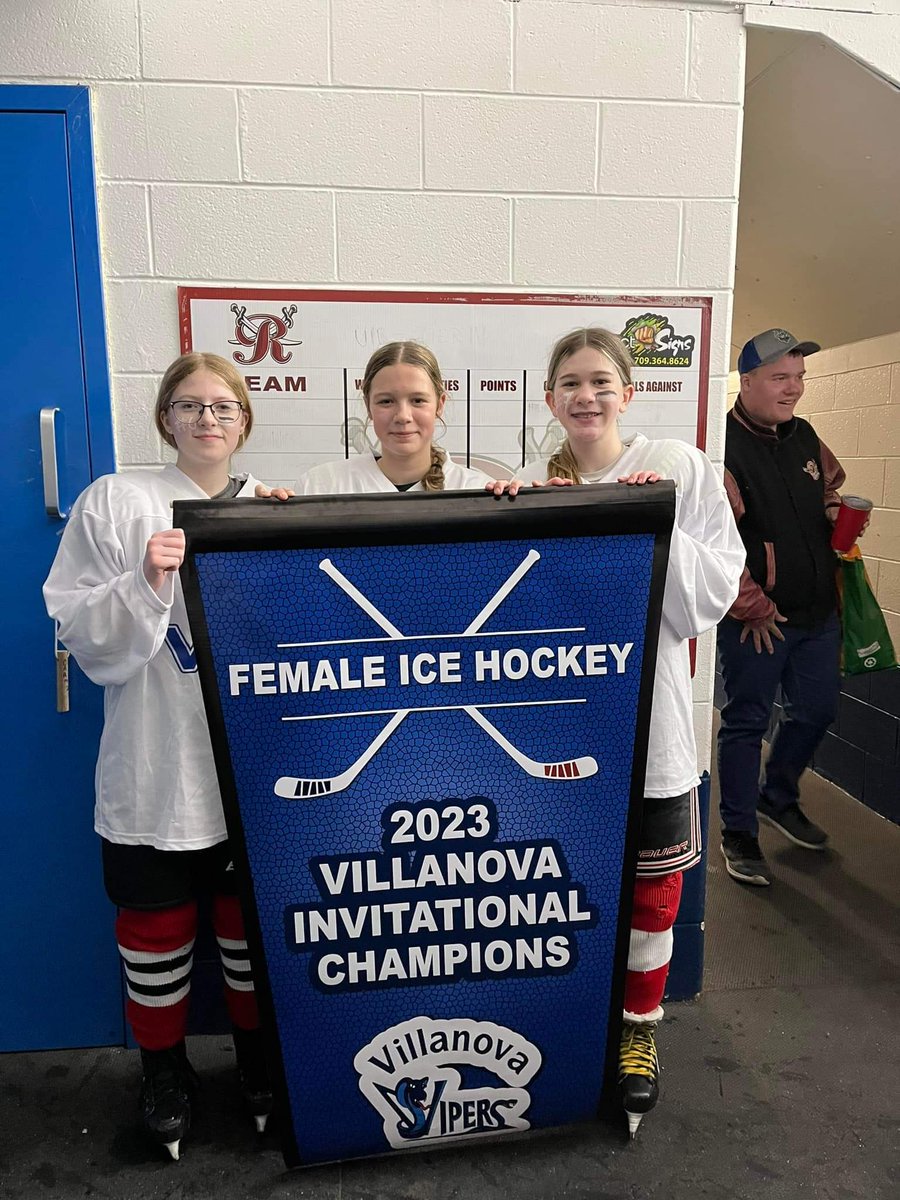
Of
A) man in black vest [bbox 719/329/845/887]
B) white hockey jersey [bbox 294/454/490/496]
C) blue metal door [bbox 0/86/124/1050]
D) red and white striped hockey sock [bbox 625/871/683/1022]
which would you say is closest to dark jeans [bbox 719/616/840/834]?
man in black vest [bbox 719/329/845/887]

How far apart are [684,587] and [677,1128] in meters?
1.04

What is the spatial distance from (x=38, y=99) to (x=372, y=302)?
73cm

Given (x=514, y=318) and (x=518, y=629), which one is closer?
(x=518, y=629)

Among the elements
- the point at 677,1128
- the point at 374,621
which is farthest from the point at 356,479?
the point at 677,1128

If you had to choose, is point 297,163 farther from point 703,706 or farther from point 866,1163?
point 866,1163

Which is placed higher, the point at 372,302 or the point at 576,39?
the point at 576,39

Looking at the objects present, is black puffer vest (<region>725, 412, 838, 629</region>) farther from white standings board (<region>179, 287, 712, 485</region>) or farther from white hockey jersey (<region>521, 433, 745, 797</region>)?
white hockey jersey (<region>521, 433, 745, 797</region>)

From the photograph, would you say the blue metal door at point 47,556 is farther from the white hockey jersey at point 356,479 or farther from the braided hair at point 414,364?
the braided hair at point 414,364

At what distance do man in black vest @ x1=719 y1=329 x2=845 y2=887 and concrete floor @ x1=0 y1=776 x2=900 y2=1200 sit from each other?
58cm

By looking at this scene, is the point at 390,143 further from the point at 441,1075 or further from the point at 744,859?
the point at 744,859

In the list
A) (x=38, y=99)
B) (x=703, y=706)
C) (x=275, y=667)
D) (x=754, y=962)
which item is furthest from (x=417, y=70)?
(x=754, y=962)

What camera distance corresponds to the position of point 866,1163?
1.52 m

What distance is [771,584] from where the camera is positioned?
8.47ft

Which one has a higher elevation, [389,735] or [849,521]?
[849,521]
